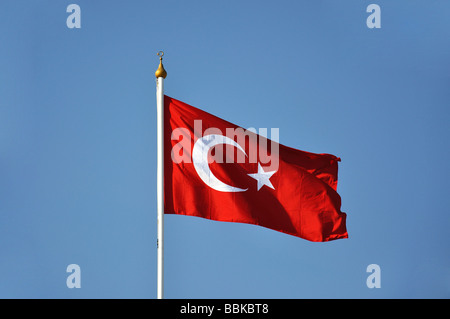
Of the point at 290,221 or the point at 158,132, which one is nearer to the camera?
the point at 158,132

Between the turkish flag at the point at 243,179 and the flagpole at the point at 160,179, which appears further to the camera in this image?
the turkish flag at the point at 243,179

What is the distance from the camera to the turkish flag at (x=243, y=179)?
21172 mm

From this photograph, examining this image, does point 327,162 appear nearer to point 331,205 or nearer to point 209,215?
point 331,205

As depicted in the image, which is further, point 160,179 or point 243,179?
point 243,179

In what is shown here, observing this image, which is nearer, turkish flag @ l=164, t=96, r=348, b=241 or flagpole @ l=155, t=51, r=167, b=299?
flagpole @ l=155, t=51, r=167, b=299

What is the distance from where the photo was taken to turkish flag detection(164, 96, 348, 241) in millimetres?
21172

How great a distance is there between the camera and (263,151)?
73.0 ft

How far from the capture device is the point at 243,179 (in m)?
21.8
